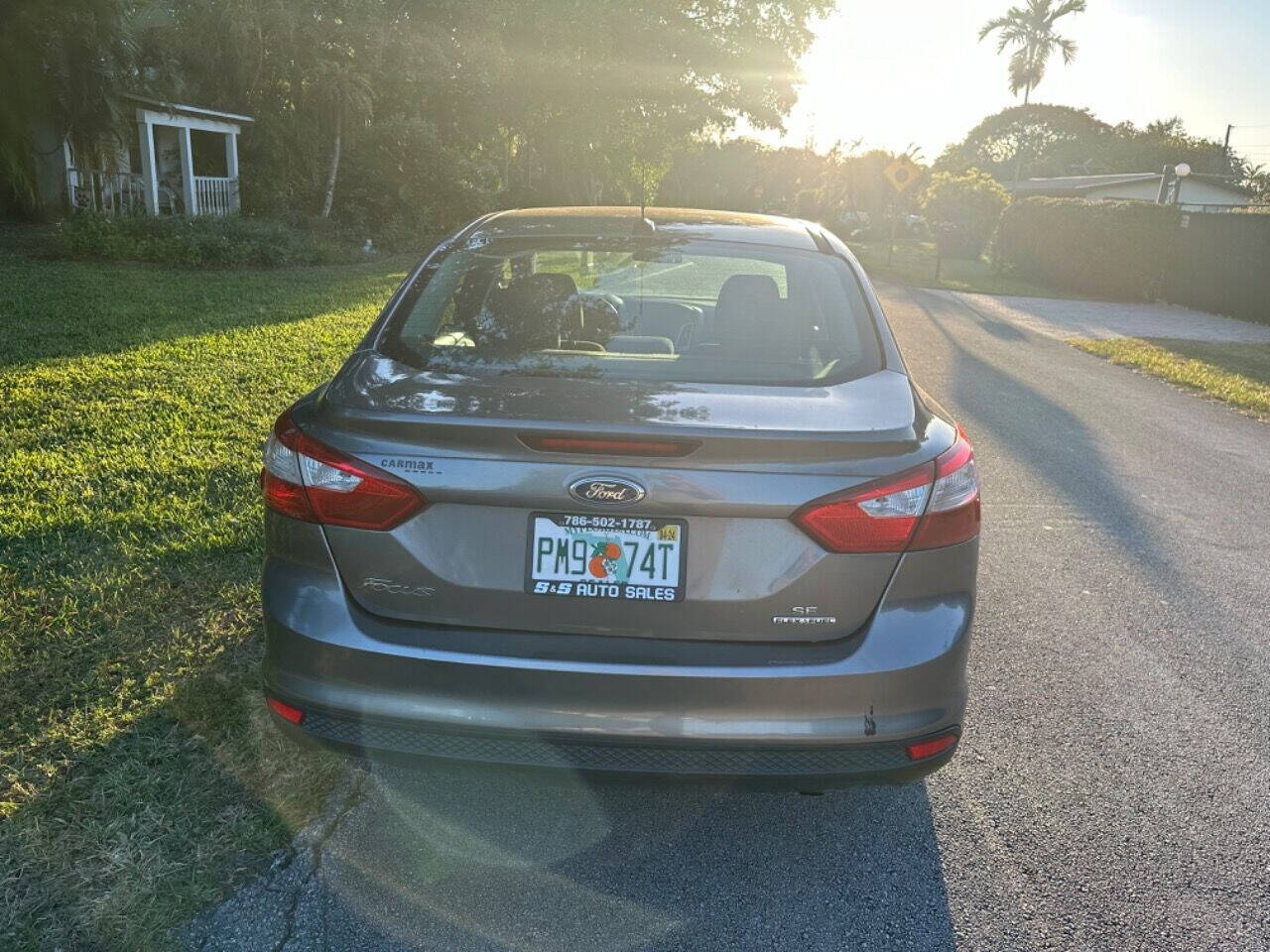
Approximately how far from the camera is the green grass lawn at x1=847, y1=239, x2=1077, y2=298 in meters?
23.2

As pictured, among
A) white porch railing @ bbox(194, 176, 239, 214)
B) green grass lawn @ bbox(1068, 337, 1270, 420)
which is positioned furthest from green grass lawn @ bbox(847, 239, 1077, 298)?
white porch railing @ bbox(194, 176, 239, 214)

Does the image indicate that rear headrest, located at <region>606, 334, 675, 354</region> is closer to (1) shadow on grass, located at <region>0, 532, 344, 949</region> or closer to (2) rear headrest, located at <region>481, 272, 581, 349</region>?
(2) rear headrest, located at <region>481, 272, 581, 349</region>

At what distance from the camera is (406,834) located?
115 inches

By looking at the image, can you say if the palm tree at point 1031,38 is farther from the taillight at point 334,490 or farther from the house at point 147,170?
the taillight at point 334,490

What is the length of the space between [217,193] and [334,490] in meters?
26.0

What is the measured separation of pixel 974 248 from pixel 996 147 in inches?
2577

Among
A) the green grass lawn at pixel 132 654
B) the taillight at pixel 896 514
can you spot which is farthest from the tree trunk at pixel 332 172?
the taillight at pixel 896 514

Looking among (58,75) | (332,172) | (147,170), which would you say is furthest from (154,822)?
(332,172)

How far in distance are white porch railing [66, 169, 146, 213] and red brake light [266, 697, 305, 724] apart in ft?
70.2

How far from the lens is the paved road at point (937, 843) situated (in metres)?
2.58

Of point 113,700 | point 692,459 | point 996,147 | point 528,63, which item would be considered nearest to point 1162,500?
point 692,459

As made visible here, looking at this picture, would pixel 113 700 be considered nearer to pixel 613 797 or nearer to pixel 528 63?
pixel 613 797

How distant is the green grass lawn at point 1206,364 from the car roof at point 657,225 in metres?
7.64

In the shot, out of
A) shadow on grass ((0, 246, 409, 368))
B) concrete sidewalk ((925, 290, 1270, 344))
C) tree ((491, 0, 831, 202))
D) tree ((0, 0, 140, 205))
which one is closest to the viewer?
shadow on grass ((0, 246, 409, 368))
